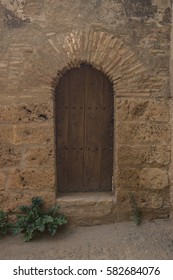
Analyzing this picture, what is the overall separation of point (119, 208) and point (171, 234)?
73 cm

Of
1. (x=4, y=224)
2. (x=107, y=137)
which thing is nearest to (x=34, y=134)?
(x=107, y=137)

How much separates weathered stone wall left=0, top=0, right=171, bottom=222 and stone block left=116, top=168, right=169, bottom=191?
1cm

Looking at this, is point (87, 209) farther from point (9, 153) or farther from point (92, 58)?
point (92, 58)

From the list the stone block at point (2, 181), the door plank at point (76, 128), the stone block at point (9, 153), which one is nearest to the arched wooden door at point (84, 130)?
the door plank at point (76, 128)

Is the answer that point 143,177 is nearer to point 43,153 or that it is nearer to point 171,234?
point 171,234

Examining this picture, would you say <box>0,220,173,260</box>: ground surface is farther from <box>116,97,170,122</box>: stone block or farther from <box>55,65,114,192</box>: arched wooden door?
<box>116,97,170,122</box>: stone block

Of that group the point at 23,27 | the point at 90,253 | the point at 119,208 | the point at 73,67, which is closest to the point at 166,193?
the point at 119,208

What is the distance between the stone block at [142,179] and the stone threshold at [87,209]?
0.29 meters

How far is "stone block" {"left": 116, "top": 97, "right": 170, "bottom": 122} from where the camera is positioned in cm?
364

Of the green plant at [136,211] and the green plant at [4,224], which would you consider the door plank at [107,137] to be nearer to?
the green plant at [136,211]

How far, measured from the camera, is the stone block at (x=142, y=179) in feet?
12.2

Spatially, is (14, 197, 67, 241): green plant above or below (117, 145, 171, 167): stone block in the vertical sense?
below

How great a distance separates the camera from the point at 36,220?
346 cm

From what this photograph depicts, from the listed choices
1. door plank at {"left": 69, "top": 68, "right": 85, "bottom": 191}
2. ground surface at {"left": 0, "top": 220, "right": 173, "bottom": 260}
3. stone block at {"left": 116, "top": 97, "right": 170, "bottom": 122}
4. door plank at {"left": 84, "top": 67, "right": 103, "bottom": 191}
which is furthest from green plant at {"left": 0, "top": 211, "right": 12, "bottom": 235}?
stone block at {"left": 116, "top": 97, "right": 170, "bottom": 122}
